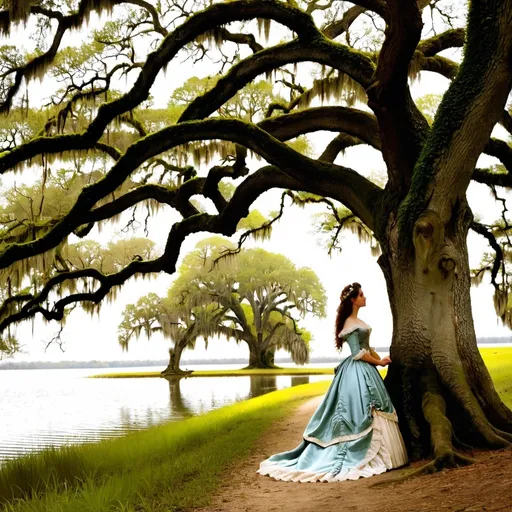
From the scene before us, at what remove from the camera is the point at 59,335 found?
53.8 feet

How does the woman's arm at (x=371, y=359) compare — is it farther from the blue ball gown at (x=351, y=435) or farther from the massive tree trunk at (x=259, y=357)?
the massive tree trunk at (x=259, y=357)

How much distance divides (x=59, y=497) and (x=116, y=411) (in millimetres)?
13100

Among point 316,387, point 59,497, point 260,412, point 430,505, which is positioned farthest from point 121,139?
point 430,505

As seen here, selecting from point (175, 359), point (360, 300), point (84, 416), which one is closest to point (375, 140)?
point (360, 300)

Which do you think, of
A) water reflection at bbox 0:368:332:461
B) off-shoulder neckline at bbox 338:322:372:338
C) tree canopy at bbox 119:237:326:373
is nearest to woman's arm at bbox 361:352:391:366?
off-shoulder neckline at bbox 338:322:372:338

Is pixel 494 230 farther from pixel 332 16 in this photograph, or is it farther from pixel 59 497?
pixel 59 497

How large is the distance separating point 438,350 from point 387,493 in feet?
7.75

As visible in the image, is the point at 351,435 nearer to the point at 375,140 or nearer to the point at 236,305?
the point at 375,140

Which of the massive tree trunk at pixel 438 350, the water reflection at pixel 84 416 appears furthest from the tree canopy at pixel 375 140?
the water reflection at pixel 84 416

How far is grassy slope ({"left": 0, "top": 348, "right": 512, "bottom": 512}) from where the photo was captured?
17.6 feet

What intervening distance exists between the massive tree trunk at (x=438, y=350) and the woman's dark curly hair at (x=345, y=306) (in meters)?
0.72

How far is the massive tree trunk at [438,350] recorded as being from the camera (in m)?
6.81

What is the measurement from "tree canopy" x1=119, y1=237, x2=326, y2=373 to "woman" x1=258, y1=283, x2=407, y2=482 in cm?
3104

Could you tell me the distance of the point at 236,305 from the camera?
137 ft
